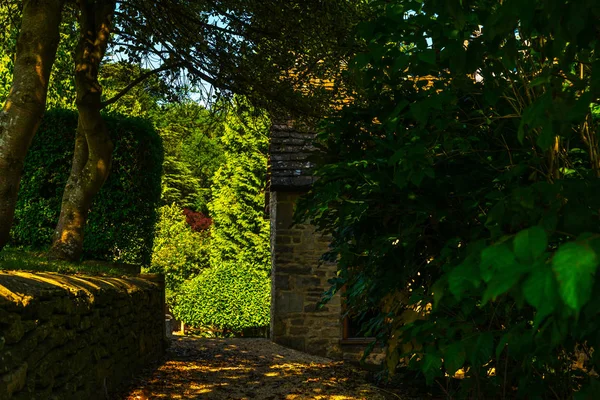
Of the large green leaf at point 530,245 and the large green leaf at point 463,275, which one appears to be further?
the large green leaf at point 463,275

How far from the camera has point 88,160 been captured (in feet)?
29.6

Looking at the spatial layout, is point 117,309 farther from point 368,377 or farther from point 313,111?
point 313,111

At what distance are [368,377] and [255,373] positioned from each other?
1.69 meters

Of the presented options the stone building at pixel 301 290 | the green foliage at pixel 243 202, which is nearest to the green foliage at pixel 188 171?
the green foliage at pixel 243 202

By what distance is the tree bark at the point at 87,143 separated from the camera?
880cm

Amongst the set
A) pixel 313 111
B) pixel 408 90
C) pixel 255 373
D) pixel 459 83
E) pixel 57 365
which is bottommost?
pixel 255 373

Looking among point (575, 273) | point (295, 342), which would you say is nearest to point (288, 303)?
point (295, 342)

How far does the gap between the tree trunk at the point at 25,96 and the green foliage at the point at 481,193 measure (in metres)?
3.24

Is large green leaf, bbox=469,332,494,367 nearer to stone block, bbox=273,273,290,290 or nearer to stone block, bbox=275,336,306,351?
stone block, bbox=273,273,290,290

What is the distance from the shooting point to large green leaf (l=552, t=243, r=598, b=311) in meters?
1.12

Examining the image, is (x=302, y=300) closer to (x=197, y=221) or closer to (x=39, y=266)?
(x=39, y=266)

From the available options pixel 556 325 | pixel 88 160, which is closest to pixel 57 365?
pixel 556 325

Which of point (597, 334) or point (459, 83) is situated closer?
point (597, 334)

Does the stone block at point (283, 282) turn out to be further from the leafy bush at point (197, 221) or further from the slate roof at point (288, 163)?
the leafy bush at point (197, 221)
